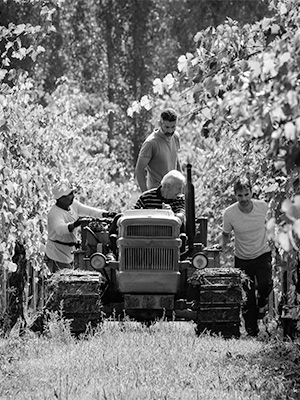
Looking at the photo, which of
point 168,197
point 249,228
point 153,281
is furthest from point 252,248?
point 153,281

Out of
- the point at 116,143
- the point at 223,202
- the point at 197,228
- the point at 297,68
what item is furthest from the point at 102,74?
the point at 297,68

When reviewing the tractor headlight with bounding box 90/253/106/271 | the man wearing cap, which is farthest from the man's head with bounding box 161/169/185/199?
the man wearing cap

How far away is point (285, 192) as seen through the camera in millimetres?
10062

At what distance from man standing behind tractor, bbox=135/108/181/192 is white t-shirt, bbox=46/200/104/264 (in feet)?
5.17

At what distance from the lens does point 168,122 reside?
44.4ft

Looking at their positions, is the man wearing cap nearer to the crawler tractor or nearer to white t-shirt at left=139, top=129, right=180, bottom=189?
white t-shirt at left=139, top=129, right=180, bottom=189

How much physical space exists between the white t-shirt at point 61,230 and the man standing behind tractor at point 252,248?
193cm

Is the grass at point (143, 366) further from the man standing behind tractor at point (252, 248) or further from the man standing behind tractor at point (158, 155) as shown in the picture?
the man standing behind tractor at point (158, 155)

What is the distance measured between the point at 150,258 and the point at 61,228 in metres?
2.85

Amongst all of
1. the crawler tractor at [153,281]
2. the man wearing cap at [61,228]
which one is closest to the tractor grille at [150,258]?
the crawler tractor at [153,281]

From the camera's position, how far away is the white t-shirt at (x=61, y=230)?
15.2 meters

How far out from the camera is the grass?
820 centimetres

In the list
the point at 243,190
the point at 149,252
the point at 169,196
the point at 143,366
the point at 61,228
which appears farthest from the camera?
the point at 61,228

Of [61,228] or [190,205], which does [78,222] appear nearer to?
[61,228]
